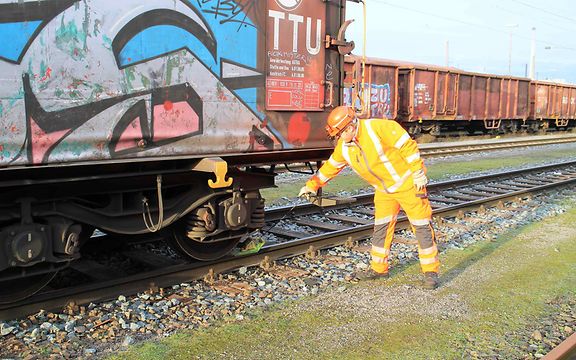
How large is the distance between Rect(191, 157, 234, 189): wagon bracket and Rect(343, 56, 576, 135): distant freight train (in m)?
13.6

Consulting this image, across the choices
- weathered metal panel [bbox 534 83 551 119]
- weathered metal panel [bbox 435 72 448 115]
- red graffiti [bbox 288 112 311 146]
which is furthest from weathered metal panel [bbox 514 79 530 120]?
red graffiti [bbox 288 112 311 146]

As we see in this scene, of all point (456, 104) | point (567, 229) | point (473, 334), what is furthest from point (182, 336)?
point (456, 104)

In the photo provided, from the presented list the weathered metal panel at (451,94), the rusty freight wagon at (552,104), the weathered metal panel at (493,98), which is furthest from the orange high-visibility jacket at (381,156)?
the rusty freight wagon at (552,104)

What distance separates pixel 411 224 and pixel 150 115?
2857 millimetres

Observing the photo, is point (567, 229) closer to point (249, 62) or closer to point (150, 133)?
point (249, 62)

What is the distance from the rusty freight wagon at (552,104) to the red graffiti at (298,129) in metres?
31.1

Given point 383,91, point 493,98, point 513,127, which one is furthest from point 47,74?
point 513,127

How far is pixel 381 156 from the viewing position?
18.2 ft

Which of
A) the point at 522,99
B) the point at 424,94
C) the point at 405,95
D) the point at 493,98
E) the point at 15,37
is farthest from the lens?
the point at 522,99

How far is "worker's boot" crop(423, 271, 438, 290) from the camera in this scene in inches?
226

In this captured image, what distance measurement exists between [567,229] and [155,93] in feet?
22.2

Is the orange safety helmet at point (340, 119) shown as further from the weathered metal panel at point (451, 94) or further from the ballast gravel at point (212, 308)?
the weathered metal panel at point (451, 94)

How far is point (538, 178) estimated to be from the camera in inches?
538

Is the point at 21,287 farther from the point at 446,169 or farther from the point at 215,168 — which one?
the point at 446,169
